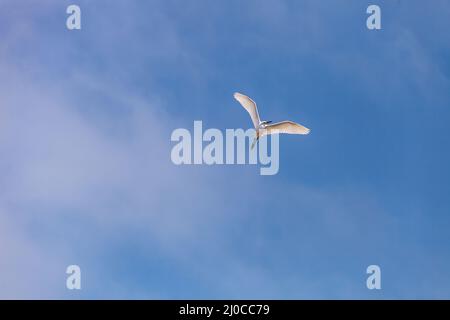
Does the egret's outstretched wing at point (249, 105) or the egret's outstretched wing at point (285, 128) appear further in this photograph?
the egret's outstretched wing at point (285, 128)

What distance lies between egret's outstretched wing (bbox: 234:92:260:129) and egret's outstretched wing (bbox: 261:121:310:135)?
78 cm

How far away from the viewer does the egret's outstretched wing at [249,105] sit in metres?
33.2

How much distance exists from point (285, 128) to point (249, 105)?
2.45 m

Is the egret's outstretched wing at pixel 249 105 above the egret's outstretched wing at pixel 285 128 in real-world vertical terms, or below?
above

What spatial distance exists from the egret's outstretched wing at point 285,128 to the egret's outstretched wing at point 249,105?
2.57 ft

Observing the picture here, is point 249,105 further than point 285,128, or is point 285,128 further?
point 285,128

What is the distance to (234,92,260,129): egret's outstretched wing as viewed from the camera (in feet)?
109

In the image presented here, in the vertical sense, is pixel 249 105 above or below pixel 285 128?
above

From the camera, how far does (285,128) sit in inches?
1366

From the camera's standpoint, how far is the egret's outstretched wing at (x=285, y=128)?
113 ft
